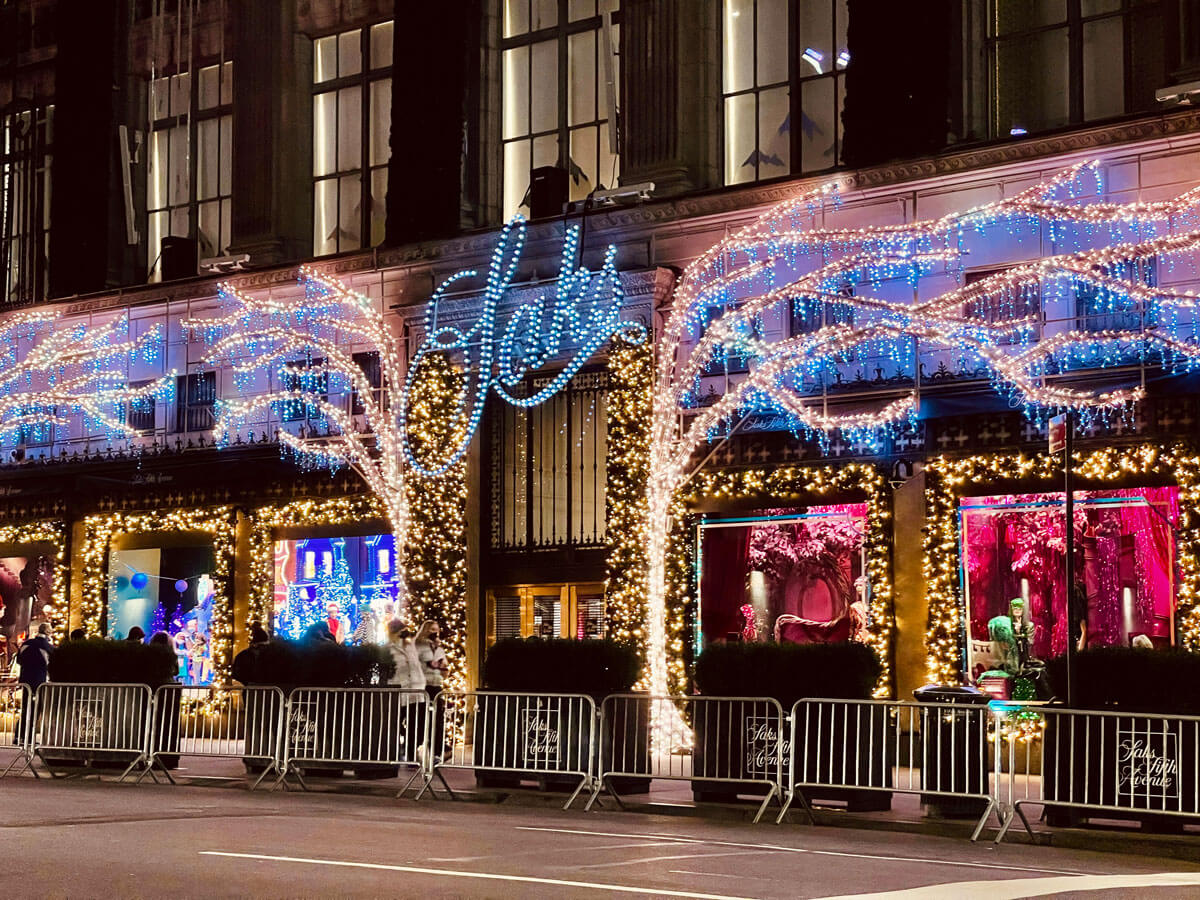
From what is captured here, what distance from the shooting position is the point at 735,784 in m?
17.1

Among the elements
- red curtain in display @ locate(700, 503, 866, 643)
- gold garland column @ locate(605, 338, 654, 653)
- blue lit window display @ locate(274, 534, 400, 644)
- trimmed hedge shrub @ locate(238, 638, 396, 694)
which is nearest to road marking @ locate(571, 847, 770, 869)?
trimmed hedge shrub @ locate(238, 638, 396, 694)

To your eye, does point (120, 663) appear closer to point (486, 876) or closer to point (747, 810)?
point (747, 810)

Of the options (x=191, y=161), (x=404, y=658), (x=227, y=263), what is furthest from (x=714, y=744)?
(x=191, y=161)

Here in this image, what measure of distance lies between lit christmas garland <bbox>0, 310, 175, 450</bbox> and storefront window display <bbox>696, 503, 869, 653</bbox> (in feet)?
36.6

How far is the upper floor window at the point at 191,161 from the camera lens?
31766mm

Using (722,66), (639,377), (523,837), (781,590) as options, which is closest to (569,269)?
(639,377)

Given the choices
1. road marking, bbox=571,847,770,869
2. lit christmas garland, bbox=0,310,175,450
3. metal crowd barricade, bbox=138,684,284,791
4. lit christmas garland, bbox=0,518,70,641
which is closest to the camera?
road marking, bbox=571,847,770,869

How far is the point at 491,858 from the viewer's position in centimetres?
1165

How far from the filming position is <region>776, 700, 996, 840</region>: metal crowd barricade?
15.5m

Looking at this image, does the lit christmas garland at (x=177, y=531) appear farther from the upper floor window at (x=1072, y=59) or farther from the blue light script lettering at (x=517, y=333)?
the upper floor window at (x=1072, y=59)

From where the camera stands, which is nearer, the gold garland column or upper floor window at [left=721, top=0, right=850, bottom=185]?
the gold garland column

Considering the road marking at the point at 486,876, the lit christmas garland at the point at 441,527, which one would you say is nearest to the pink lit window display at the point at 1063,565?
the lit christmas garland at the point at 441,527

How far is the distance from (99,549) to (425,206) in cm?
865

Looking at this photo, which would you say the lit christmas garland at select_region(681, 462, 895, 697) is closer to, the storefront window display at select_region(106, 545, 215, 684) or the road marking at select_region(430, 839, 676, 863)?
the road marking at select_region(430, 839, 676, 863)
